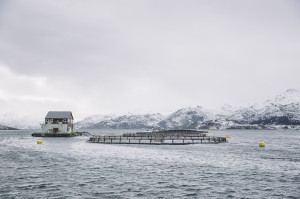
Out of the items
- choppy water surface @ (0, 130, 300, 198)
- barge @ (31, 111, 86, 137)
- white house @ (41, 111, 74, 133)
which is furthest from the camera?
white house @ (41, 111, 74, 133)

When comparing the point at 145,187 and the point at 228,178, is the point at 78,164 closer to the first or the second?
the point at 145,187

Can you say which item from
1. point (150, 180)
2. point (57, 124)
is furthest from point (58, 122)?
point (150, 180)

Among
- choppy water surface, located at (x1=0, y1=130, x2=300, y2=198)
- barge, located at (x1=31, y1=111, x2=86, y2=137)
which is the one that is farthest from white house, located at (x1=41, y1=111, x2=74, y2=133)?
choppy water surface, located at (x1=0, y1=130, x2=300, y2=198)

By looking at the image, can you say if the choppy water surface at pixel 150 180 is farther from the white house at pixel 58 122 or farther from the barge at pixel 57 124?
the white house at pixel 58 122

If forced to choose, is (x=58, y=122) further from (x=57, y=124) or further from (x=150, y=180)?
(x=150, y=180)

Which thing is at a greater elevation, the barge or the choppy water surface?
the barge

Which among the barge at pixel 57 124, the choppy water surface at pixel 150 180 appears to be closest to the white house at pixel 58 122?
the barge at pixel 57 124

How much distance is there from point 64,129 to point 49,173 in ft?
324

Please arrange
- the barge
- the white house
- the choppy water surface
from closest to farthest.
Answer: the choppy water surface
the barge
the white house

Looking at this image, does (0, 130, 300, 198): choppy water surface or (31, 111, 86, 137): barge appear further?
(31, 111, 86, 137): barge

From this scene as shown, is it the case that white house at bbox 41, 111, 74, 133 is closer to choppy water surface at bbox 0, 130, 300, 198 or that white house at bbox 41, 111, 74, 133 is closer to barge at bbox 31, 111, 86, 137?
barge at bbox 31, 111, 86, 137

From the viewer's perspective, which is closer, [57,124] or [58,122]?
[57,124]

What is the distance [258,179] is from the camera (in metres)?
30.8

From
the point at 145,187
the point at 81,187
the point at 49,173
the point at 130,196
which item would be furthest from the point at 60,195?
the point at 49,173
